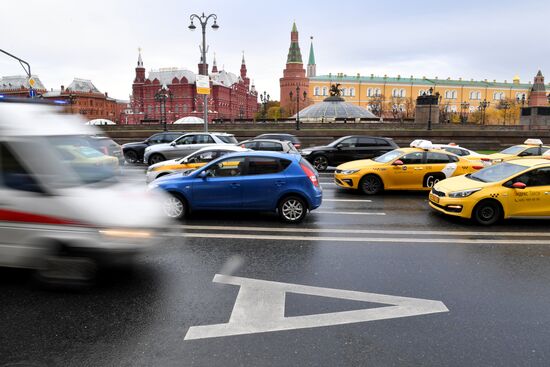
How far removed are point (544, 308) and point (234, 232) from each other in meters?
5.11

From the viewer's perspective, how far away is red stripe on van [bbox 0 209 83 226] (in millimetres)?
4773

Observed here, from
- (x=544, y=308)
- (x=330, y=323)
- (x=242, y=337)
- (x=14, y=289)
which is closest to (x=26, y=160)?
(x=14, y=289)

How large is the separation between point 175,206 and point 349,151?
11008 millimetres

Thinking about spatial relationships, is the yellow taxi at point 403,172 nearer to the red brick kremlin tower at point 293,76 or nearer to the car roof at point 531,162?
the car roof at point 531,162

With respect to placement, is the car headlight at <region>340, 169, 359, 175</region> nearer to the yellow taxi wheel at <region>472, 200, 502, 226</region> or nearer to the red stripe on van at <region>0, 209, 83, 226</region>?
the yellow taxi wheel at <region>472, 200, 502, 226</region>

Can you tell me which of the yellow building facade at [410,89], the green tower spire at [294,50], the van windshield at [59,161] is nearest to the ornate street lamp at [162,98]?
the van windshield at [59,161]

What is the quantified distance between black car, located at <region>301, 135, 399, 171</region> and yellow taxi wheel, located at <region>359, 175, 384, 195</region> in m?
5.58

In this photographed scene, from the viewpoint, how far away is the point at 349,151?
711 inches

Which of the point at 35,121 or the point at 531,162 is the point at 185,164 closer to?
the point at 35,121

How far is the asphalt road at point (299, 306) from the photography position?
366 centimetres

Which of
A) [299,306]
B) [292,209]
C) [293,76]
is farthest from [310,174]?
[293,76]

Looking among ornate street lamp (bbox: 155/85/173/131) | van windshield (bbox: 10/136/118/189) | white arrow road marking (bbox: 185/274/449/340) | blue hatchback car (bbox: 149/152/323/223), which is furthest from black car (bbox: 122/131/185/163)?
white arrow road marking (bbox: 185/274/449/340)

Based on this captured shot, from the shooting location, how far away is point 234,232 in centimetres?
787

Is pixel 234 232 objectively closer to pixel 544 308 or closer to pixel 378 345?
pixel 378 345
